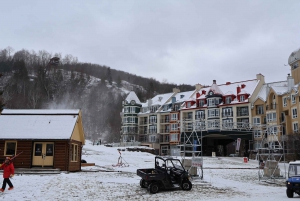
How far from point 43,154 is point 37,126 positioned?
2.43 meters

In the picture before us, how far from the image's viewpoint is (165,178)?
55.0 ft

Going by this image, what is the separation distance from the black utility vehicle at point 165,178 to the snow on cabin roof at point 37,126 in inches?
367

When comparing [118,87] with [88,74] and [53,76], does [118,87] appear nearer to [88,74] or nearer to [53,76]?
[88,74]

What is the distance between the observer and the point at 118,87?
577 ft

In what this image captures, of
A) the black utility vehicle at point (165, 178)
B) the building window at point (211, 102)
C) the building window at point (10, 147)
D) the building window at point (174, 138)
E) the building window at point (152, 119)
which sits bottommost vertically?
the black utility vehicle at point (165, 178)

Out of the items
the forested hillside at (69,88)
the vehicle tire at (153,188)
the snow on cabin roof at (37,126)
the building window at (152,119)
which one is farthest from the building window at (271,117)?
the forested hillside at (69,88)

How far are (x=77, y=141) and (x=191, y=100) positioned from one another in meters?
45.9

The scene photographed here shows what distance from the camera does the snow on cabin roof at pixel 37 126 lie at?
24.0 metres

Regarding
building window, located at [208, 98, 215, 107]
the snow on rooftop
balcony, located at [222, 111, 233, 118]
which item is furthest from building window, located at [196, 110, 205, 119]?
the snow on rooftop

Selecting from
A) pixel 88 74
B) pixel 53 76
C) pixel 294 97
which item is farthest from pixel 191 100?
pixel 88 74

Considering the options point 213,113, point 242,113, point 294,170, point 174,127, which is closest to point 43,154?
point 294,170

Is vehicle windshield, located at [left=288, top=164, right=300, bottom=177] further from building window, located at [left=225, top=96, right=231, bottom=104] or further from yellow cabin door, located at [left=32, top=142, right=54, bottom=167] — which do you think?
building window, located at [left=225, top=96, right=231, bottom=104]

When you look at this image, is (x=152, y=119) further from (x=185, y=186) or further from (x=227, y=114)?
→ (x=185, y=186)

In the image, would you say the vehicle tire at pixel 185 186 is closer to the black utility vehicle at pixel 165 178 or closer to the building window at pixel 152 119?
the black utility vehicle at pixel 165 178
